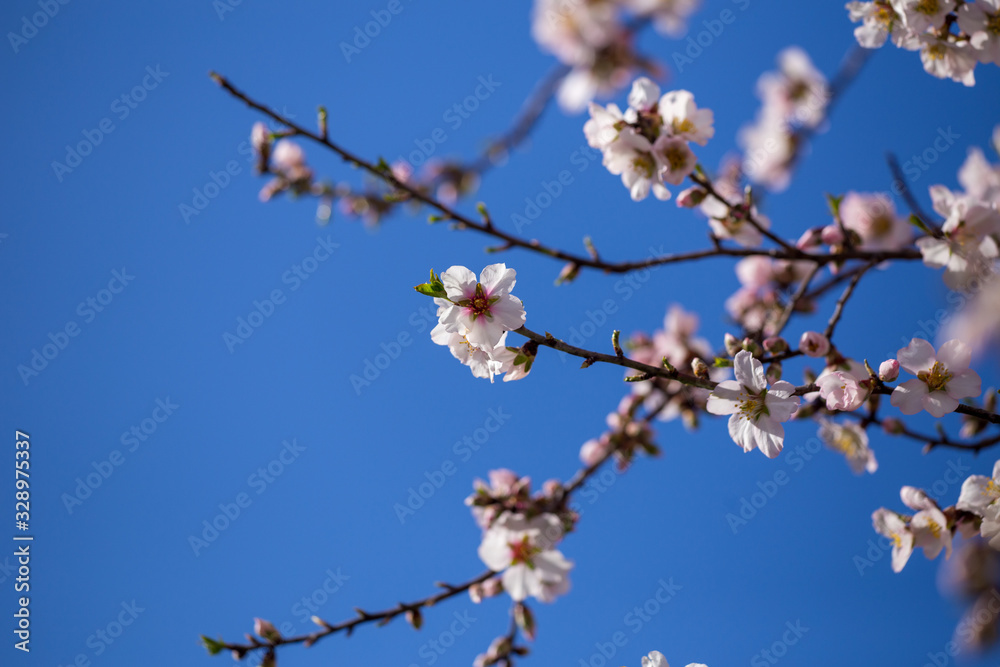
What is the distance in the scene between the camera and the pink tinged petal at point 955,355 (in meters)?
1.46

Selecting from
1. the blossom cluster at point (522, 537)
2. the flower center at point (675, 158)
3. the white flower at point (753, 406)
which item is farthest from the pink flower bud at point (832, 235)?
the blossom cluster at point (522, 537)

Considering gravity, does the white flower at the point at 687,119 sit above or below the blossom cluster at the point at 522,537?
above

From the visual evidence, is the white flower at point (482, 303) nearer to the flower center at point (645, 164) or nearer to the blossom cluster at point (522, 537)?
the flower center at point (645, 164)

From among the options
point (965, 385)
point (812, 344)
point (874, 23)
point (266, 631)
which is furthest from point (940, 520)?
point (266, 631)

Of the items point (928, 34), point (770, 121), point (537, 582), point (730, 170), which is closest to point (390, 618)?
point (537, 582)

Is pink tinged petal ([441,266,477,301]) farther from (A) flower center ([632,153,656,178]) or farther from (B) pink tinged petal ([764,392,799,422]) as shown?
(A) flower center ([632,153,656,178])

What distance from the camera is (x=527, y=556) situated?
91.1 inches

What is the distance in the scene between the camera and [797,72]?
16.4 feet

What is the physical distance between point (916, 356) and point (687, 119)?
1.01 m

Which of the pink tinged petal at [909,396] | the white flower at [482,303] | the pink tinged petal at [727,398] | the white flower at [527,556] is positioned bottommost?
the pink tinged petal at [909,396]

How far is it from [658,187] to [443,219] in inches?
28.6

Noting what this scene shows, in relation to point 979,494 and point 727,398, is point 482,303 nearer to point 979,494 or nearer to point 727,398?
point 727,398

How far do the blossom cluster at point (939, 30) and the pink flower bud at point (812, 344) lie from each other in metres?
1.03

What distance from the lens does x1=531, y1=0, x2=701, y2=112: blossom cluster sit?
14.1ft
